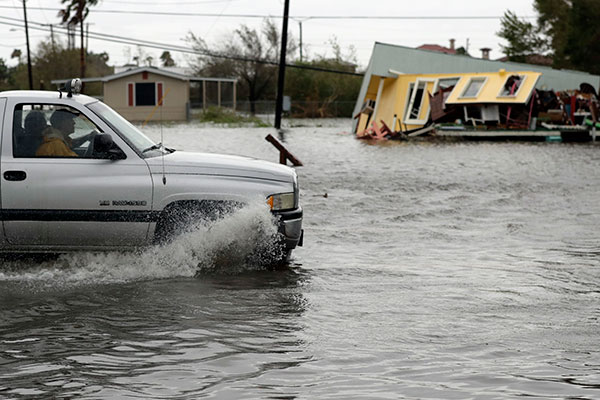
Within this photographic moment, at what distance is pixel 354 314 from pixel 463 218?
6.57 m

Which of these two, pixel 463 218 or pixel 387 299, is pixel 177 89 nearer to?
pixel 463 218

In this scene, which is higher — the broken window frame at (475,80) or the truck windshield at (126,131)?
the broken window frame at (475,80)

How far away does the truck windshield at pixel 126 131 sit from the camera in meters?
8.34

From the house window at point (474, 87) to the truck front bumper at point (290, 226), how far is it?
3181cm

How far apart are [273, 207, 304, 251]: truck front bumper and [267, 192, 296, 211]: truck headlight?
47mm

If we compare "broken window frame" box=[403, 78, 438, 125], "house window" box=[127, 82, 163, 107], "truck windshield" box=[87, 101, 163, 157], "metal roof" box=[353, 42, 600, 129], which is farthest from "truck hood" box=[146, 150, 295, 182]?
"house window" box=[127, 82, 163, 107]

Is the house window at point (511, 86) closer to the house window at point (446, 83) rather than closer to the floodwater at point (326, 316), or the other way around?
the house window at point (446, 83)

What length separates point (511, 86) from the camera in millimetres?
39281

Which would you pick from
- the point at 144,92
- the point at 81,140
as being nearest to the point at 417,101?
the point at 144,92

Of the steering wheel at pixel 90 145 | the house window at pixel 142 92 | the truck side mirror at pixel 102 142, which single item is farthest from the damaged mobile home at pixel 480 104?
the truck side mirror at pixel 102 142

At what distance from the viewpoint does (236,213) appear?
8.30 m

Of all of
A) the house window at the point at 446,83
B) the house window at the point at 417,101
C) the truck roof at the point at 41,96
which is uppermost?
the house window at the point at 446,83

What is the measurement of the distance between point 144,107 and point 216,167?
184 ft

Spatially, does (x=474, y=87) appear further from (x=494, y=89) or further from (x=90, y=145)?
(x=90, y=145)
